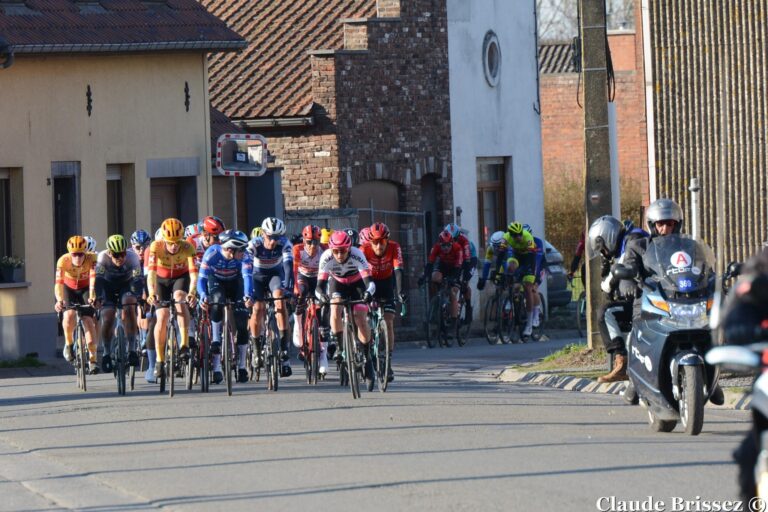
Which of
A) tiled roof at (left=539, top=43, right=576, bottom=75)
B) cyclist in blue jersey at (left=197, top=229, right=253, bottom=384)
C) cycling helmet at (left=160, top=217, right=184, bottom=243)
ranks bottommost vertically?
cyclist in blue jersey at (left=197, top=229, right=253, bottom=384)

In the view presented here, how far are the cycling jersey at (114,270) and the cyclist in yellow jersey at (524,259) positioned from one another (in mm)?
9701

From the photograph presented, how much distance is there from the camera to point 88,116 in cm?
2680

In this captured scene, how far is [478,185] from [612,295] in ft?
69.5

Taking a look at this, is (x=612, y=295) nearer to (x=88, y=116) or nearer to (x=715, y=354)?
(x=715, y=354)

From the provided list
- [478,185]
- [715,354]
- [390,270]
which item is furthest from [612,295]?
[478,185]

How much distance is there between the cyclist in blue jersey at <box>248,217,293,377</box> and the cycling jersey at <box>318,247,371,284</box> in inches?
52.6

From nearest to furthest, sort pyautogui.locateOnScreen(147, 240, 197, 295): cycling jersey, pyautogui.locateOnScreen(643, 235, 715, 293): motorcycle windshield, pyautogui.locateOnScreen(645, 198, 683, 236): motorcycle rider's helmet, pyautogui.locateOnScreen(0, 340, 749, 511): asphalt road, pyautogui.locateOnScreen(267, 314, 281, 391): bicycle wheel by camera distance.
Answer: pyautogui.locateOnScreen(0, 340, 749, 511): asphalt road, pyautogui.locateOnScreen(643, 235, 715, 293): motorcycle windshield, pyautogui.locateOnScreen(645, 198, 683, 236): motorcycle rider's helmet, pyautogui.locateOnScreen(267, 314, 281, 391): bicycle wheel, pyautogui.locateOnScreen(147, 240, 197, 295): cycling jersey

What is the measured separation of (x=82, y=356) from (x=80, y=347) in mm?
176

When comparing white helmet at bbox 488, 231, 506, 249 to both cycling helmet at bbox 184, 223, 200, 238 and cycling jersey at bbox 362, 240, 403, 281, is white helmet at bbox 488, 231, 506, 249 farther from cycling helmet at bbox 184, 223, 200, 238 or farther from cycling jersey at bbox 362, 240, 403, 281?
cycling jersey at bbox 362, 240, 403, 281

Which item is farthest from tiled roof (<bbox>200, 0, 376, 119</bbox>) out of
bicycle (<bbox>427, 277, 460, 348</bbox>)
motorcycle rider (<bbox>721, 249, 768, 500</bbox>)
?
motorcycle rider (<bbox>721, 249, 768, 500</bbox>)

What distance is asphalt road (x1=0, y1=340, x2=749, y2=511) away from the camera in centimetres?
960

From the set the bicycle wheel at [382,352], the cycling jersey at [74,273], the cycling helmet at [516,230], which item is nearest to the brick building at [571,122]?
the cycling helmet at [516,230]

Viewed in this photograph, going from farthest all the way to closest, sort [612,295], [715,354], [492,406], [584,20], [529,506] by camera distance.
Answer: [584,20] < [492,406] < [612,295] < [529,506] < [715,354]

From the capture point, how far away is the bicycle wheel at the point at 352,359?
52.4ft
